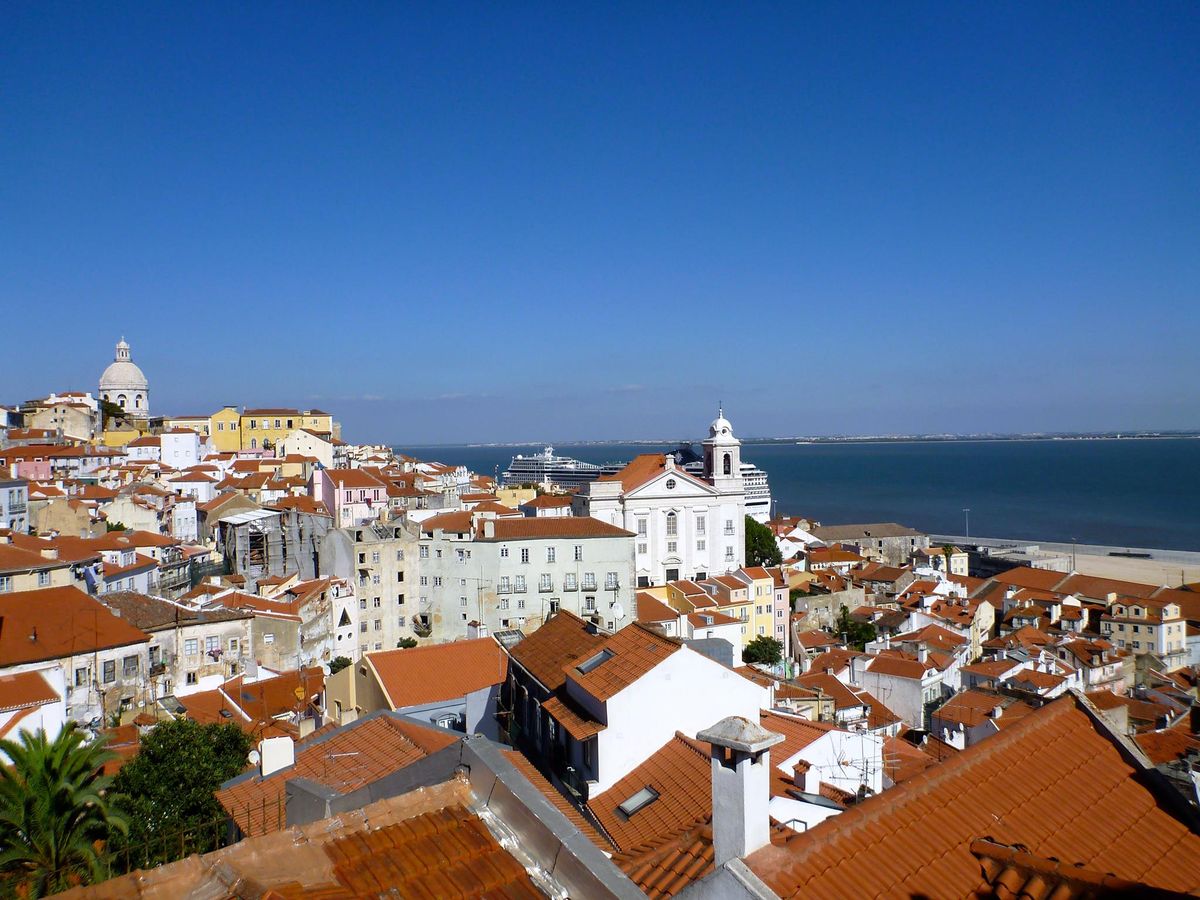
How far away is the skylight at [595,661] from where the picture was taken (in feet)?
39.0

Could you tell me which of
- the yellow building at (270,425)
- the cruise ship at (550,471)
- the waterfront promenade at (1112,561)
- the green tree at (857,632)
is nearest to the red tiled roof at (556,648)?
the green tree at (857,632)

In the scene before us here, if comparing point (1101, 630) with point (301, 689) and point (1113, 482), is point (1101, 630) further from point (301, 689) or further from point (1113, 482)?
point (1113, 482)

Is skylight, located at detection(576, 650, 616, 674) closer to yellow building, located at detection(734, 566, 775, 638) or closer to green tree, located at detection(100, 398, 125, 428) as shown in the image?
yellow building, located at detection(734, 566, 775, 638)

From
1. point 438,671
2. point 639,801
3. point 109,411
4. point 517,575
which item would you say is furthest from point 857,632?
point 109,411

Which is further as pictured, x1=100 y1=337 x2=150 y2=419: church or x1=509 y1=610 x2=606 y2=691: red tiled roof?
x1=100 y1=337 x2=150 y2=419: church

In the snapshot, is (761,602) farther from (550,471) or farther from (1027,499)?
(550,471)

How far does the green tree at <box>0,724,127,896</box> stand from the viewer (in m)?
8.97

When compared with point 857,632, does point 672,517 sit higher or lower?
higher

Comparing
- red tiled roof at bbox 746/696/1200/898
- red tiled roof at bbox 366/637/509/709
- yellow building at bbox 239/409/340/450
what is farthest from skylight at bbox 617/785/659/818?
yellow building at bbox 239/409/340/450

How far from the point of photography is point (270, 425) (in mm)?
77812

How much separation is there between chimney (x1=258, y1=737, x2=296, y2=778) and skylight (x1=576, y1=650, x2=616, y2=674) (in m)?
3.92

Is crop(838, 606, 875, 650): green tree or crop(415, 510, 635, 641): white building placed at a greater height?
crop(415, 510, 635, 641): white building

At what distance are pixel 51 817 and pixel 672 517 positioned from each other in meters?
39.8

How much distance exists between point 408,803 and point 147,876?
1035mm
